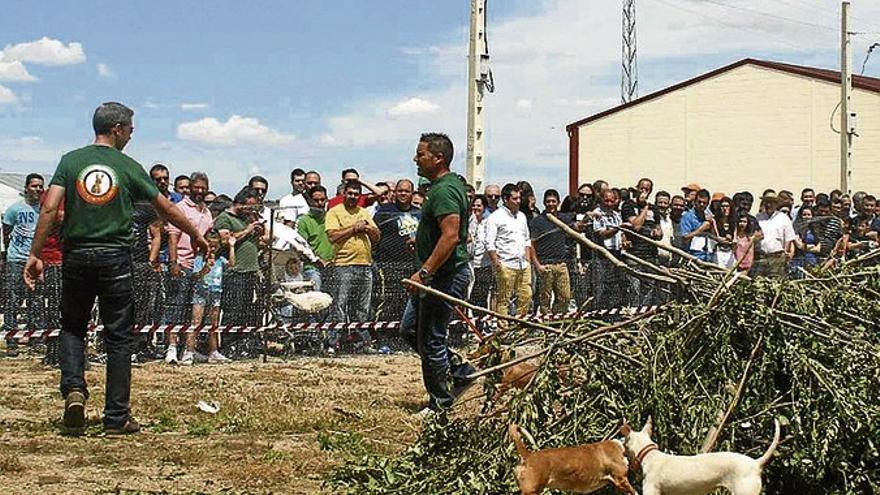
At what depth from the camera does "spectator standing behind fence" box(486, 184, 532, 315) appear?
14.5m

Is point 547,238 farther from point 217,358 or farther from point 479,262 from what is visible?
point 217,358

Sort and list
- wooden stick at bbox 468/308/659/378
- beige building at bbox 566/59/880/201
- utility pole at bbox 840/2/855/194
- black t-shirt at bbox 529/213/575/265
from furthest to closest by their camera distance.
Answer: beige building at bbox 566/59/880/201, utility pole at bbox 840/2/855/194, black t-shirt at bbox 529/213/575/265, wooden stick at bbox 468/308/659/378

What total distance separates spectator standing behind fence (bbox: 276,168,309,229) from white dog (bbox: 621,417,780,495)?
8.64 metres

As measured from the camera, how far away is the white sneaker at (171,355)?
1280 cm

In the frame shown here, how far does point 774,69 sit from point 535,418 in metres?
36.7

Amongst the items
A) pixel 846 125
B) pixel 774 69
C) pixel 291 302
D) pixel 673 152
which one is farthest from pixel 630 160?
pixel 291 302

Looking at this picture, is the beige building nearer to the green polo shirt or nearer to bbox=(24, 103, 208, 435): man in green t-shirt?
the green polo shirt

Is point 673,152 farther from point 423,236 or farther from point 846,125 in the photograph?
point 423,236

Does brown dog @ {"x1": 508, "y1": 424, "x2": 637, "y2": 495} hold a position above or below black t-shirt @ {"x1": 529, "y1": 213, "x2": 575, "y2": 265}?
below

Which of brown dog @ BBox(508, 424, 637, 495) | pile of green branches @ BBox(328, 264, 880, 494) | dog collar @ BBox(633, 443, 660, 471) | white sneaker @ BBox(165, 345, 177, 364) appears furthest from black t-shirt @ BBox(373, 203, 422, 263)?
dog collar @ BBox(633, 443, 660, 471)

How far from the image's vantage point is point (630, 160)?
1711 inches

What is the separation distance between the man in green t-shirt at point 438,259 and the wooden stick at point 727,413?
2887mm

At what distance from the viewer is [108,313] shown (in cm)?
838

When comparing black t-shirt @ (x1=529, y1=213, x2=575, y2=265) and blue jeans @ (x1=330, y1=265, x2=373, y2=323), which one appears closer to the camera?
blue jeans @ (x1=330, y1=265, x2=373, y2=323)
